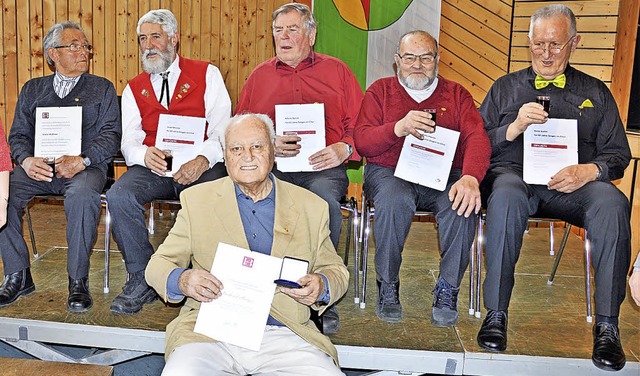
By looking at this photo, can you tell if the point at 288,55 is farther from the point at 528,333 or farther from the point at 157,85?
the point at 528,333

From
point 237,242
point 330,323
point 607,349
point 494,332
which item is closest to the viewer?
point 237,242

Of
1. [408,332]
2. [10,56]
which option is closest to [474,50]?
[408,332]

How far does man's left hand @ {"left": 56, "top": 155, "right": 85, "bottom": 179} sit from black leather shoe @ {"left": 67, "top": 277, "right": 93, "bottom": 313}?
1.84 feet

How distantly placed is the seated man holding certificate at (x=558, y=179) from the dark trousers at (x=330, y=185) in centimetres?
71

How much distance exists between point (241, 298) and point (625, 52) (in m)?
3.62

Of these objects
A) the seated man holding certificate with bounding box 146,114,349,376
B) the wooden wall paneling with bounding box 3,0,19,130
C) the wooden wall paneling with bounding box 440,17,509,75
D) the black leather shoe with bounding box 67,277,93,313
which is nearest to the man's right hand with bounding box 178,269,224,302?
the seated man holding certificate with bounding box 146,114,349,376

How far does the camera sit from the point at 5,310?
126 inches

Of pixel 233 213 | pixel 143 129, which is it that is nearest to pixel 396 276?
pixel 233 213

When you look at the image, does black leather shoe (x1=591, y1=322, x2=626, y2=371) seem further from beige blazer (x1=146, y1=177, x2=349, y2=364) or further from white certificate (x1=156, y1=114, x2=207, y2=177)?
white certificate (x1=156, y1=114, x2=207, y2=177)

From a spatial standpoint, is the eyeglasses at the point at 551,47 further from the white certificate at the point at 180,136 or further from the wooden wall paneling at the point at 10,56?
the wooden wall paneling at the point at 10,56

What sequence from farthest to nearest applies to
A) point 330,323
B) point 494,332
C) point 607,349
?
point 330,323, point 494,332, point 607,349

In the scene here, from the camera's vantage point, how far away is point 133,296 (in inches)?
129

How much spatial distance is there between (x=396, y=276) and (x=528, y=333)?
66cm

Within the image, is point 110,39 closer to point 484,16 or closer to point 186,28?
point 186,28
